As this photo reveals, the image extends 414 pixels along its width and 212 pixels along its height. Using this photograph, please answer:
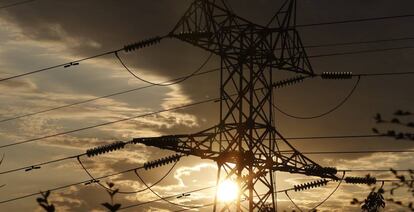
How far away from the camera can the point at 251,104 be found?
106 ft

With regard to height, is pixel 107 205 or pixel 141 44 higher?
pixel 141 44

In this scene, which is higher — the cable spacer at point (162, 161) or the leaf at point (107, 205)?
the cable spacer at point (162, 161)

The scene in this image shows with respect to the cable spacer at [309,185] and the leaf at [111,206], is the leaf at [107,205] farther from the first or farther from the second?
the cable spacer at [309,185]

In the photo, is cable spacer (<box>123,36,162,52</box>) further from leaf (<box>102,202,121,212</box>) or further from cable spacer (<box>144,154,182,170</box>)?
leaf (<box>102,202,121,212</box>)

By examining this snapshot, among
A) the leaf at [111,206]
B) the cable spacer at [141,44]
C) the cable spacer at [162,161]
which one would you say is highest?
the cable spacer at [141,44]

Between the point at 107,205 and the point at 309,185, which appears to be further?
the point at 309,185

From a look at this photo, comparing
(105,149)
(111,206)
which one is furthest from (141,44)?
(111,206)

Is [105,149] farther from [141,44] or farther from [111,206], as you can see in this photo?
[111,206]

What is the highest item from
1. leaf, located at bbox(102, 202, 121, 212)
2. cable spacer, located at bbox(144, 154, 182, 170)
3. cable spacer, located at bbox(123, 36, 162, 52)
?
cable spacer, located at bbox(123, 36, 162, 52)

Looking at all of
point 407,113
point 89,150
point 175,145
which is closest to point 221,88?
point 175,145

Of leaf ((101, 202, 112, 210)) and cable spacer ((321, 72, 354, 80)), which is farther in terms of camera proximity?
cable spacer ((321, 72, 354, 80))

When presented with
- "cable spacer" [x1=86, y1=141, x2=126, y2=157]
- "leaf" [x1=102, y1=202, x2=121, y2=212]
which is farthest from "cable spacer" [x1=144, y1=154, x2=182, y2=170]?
"leaf" [x1=102, y1=202, x2=121, y2=212]

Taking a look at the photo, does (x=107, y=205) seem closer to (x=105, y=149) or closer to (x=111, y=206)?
(x=111, y=206)

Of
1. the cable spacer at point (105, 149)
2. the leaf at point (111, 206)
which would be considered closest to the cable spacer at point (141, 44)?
the cable spacer at point (105, 149)
